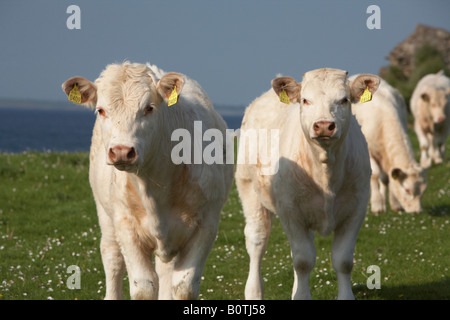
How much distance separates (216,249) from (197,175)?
4985 millimetres

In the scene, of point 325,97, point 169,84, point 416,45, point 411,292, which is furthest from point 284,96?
point 416,45

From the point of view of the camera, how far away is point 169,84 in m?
6.39

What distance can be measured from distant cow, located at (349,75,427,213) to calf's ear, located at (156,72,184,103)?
852 cm

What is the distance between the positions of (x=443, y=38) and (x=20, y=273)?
2026 inches

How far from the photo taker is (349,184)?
750 cm

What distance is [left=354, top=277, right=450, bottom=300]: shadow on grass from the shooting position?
28.3ft

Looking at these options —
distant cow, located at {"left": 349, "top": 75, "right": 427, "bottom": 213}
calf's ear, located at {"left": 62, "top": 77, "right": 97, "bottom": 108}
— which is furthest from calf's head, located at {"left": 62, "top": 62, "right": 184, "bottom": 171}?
distant cow, located at {"left": 349, "top": 75, "right": 427, "bottom": 213}

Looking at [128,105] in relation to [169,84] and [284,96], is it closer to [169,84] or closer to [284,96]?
[169,84]

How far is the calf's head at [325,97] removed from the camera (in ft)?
21.8

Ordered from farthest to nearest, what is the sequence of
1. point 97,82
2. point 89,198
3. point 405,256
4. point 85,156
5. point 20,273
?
point 85,156, point 89,198, point 405,256, point 20,273, point 97,82

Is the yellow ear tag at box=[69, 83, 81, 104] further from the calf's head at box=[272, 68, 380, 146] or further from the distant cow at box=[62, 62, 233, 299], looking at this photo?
the calf's head at box=[272, 68, 380, 146]

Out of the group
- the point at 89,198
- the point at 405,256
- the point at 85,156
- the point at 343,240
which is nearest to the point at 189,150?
the point at 343,240

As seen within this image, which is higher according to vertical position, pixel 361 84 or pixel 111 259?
pixel 361 84
